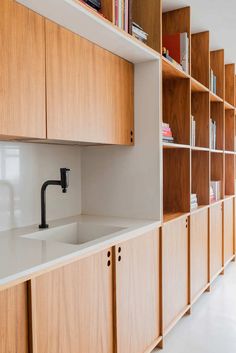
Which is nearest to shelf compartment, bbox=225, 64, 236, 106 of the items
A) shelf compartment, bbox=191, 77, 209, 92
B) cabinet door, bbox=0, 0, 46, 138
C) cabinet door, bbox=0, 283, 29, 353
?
shelf compartment, bbox=191, 77, 209, 92

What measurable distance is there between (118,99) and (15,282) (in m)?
1.34

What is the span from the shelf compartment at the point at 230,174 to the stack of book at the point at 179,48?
1.79 metres

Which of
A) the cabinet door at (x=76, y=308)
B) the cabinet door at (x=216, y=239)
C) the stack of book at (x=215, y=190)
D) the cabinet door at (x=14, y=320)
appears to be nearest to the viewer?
the cabinet door at (x=14, y=320)

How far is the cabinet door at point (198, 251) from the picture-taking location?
2737mm

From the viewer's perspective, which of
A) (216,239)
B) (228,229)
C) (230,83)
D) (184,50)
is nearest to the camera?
(184,50)

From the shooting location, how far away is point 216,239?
3395 mm

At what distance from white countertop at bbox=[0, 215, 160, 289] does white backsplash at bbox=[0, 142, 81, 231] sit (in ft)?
0.35

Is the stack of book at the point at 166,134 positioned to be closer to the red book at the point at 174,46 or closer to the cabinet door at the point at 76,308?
the red book at the point at 174,46

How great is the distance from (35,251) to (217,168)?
2784 mm

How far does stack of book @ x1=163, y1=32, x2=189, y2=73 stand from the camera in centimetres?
260

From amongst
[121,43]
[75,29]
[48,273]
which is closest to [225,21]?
[121,43]

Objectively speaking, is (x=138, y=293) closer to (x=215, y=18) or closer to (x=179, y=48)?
(x=179, y=48)

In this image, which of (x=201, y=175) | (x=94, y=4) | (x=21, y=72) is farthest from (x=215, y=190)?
(x=21, y=72)

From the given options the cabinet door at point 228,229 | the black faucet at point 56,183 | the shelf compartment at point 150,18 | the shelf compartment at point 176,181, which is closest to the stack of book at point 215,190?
the cabinet door at point 228,229
